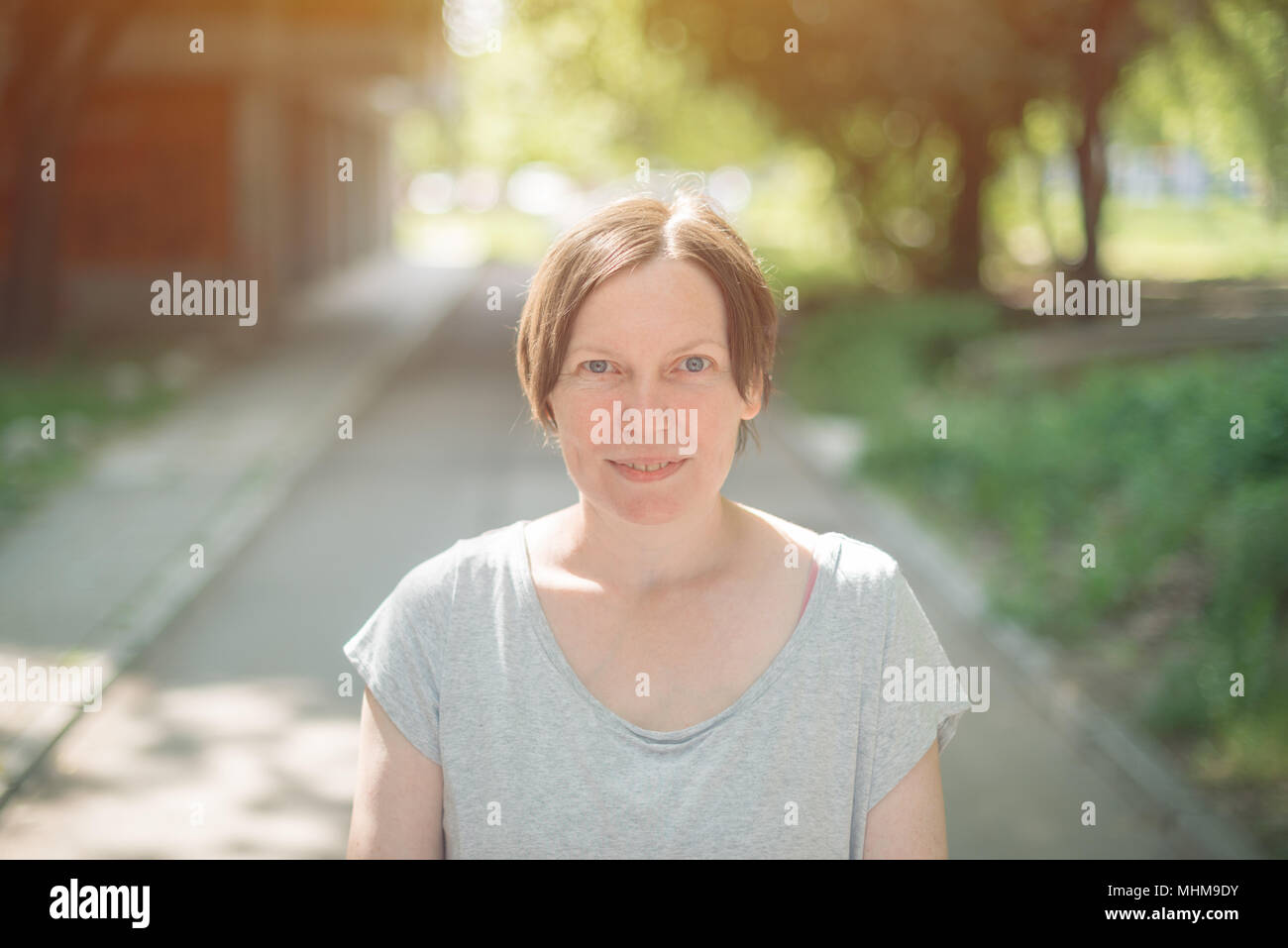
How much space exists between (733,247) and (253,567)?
734cm

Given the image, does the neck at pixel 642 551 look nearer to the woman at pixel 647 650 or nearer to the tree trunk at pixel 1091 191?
the woman at pixel 647 650

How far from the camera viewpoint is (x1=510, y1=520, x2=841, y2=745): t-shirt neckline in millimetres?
1868

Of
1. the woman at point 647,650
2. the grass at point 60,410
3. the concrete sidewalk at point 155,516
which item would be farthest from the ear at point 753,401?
the grass at point 60,410

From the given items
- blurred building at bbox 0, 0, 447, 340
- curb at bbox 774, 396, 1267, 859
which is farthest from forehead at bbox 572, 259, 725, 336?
blurred building at bbox 0, 0, 447, 340

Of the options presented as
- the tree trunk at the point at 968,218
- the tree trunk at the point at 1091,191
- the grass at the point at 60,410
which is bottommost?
the grass at the point at 60,410

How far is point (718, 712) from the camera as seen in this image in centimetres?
190

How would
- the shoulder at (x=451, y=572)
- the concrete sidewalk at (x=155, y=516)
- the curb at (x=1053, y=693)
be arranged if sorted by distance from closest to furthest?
the shoulder at (x=451, y=572), the curb at (x=1053, y=693), the concrete sidewalk at (x=155, y=516)

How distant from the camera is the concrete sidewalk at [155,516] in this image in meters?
6.95

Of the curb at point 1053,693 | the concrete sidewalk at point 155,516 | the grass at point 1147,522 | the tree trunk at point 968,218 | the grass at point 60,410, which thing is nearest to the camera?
the curb at point 1053,693

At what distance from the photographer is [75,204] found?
21531 millimetres

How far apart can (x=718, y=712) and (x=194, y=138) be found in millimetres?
21782

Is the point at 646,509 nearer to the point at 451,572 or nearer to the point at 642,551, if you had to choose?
the point at 642,551

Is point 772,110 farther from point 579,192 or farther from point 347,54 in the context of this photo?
point 579,192
